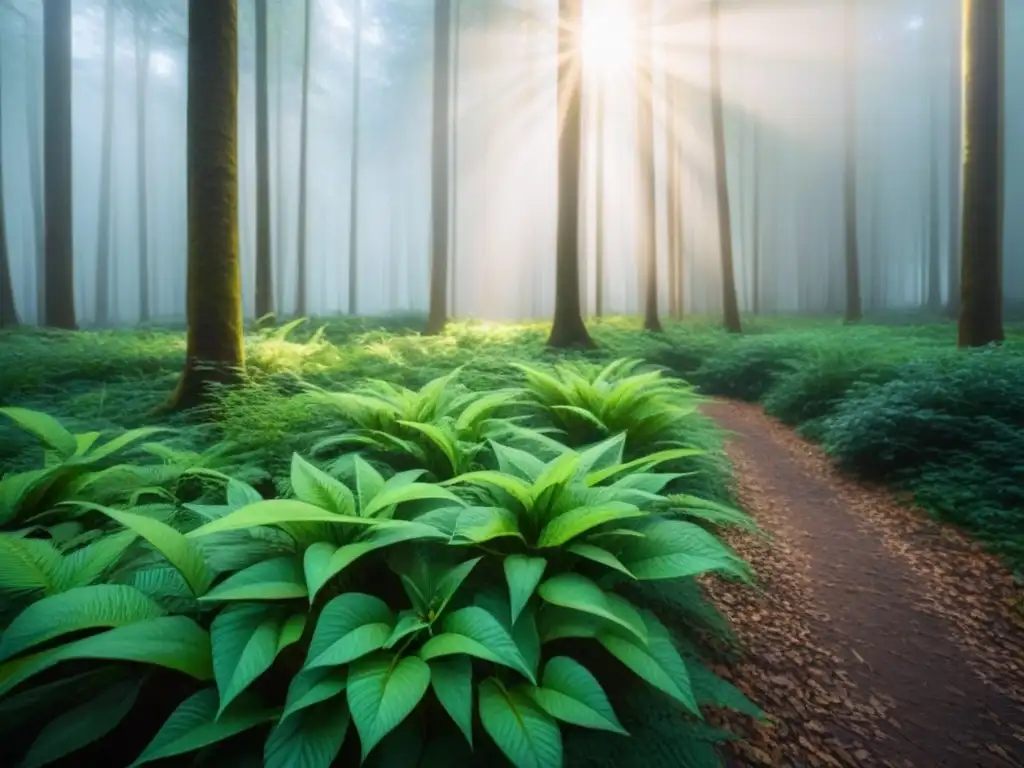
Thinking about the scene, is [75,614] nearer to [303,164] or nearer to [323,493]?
[323,493]

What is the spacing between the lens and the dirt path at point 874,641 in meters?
2.51

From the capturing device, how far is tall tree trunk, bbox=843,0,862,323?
20.2 metres

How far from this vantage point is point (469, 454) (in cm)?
355

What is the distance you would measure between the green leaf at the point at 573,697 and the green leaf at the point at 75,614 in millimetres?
1402

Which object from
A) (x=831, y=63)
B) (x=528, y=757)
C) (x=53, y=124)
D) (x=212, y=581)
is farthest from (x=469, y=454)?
(x=831, y=63)

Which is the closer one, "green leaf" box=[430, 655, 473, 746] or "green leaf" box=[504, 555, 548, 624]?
"green leaf" box=[430, 655, 473, 746]

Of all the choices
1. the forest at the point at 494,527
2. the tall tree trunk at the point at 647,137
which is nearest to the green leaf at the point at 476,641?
the forest at the point at 494,527

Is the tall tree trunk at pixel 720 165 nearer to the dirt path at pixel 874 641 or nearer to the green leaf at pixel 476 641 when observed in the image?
the dirt path at pixel 874 641

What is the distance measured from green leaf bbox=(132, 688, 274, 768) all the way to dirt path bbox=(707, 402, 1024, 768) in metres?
1.96

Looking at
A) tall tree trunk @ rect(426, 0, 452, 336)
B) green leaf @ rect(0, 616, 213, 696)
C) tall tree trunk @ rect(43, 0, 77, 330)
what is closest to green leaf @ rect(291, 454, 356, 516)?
green leaf @ rect(0, 616, 213, 696)

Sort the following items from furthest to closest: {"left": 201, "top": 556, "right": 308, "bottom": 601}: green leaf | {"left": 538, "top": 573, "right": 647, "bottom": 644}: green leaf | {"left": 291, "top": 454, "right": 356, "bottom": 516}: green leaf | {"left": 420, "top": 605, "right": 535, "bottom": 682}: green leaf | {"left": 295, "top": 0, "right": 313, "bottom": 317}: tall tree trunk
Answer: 1. {"left": 295, "top": 0, "right": 313, "bottom": 317}: tall tree trunk
2. {"left": 291, "top": 454, "right": 356, "bottom": 516}: green leaf
3. {"left": 538, "top": 573, "right": 647, "bottom": 644}: green leaf
4. {"left": 201, "top": 556, "right": 308, "bottom": 601}: green leaf
5. {"left": 420, "top": 605, "right": 535, "bottom": 682}: green leaf

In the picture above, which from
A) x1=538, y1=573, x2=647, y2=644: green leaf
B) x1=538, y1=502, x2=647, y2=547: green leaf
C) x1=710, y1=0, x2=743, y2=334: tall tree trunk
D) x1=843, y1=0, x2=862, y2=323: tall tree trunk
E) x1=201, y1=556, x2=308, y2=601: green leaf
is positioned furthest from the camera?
x1=843, y1=0, x2=862, y2=323: tall tree trunk

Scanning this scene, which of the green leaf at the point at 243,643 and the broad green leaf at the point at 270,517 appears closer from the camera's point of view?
the green leaf at the point at 243,643

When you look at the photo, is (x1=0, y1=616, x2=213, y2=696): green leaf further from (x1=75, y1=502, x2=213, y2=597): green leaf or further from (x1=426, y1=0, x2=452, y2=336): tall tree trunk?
(x1=426, y1=0, x2=452, y2=336): tall tree trunk
